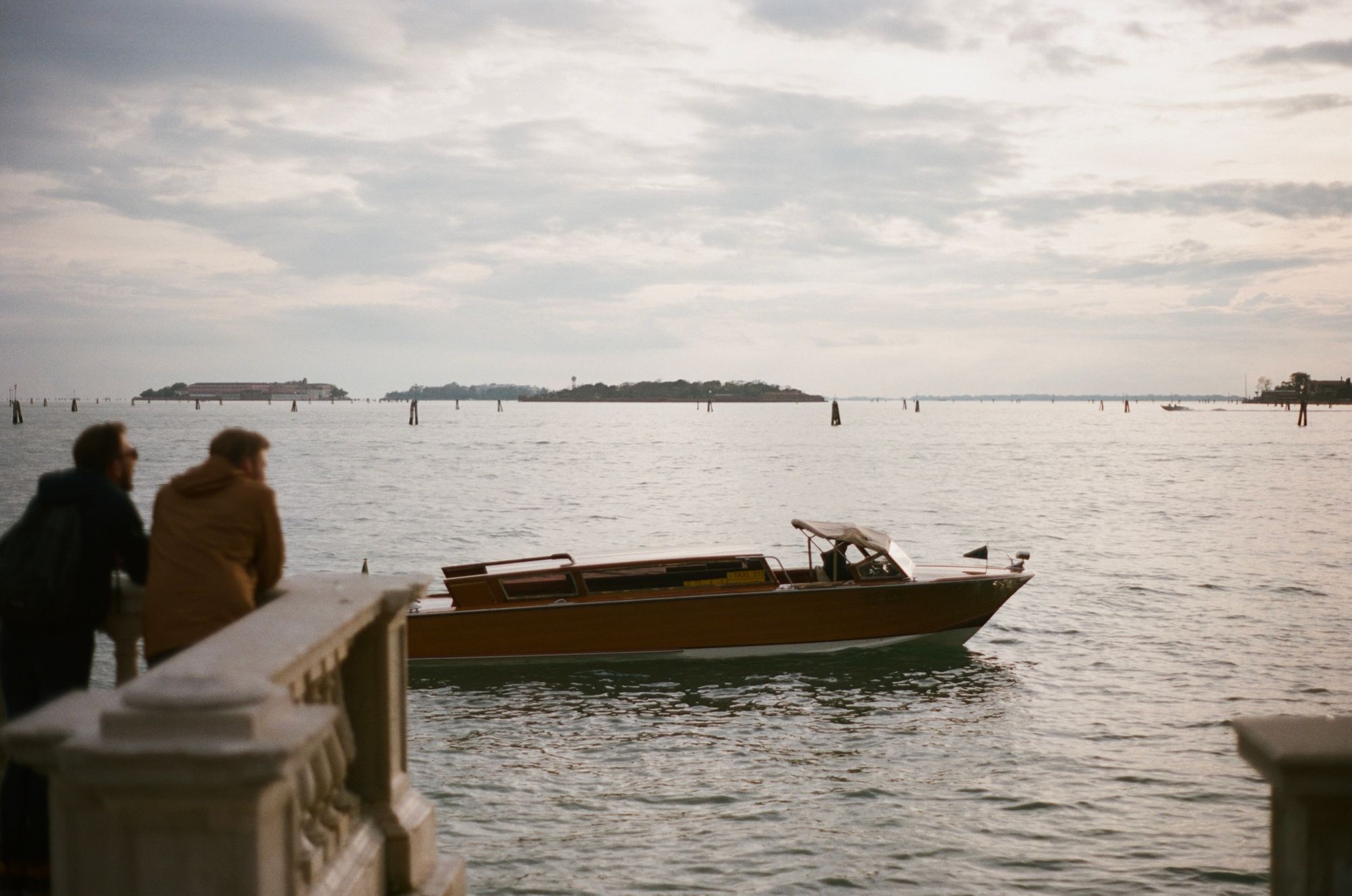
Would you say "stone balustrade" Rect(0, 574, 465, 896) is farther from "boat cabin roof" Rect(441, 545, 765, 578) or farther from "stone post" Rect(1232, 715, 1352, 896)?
"boat cabin roof" Rect(441, 545, 765, 578)

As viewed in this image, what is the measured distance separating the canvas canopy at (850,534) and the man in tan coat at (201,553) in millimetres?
14049

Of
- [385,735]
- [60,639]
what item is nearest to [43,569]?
[60,639]

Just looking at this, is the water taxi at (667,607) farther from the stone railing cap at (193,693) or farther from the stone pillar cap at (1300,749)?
the stone railing cap at (193,693)

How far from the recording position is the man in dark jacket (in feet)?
14.9

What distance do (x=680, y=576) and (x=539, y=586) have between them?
2307 millimetres

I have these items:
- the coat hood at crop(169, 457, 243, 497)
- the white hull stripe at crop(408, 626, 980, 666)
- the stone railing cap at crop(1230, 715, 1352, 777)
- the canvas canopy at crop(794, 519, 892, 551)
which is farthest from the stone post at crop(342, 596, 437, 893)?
the canvas canopy at crop(794, 519, 892, 551)

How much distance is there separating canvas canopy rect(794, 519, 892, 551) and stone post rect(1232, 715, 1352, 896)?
579 inches

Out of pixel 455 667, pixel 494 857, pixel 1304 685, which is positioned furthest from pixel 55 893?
pixel 1304 685

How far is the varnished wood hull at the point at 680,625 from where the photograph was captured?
18.1m

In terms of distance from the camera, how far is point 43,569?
4551 millimetres

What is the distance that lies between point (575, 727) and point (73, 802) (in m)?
13.2

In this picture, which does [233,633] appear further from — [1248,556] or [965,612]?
[1248,556]

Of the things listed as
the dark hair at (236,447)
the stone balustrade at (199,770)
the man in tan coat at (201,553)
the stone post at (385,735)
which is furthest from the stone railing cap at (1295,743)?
the dark hair at (236,447)

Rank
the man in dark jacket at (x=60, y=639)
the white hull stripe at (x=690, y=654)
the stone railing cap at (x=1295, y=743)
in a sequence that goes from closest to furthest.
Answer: the stone railing cap at (x=1295, y=743), the man in dark jacket at (x=60, y=639), the white hull stripe at (x=690, y=654)
